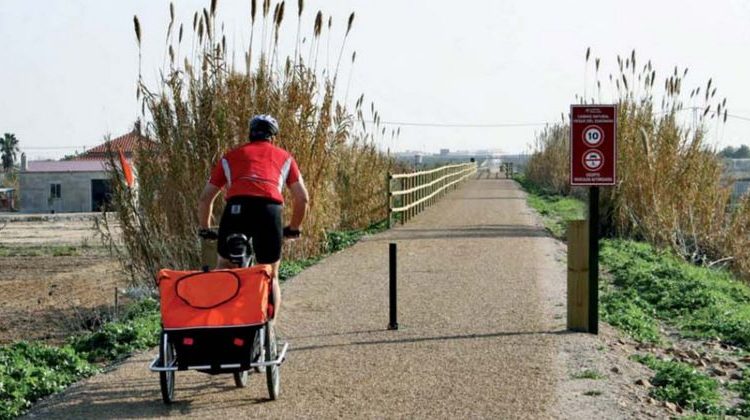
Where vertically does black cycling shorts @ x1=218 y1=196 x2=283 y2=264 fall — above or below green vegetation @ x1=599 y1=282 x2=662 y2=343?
above

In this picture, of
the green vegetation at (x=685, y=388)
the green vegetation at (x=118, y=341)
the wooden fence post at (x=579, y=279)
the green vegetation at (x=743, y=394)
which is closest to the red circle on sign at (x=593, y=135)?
the wooden fence post at (x=579, y=279)

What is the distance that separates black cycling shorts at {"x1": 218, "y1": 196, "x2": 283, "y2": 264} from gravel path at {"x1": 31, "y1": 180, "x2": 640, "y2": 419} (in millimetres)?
1090

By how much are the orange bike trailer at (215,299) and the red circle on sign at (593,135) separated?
14.3 feet

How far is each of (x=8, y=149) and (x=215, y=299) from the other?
430ft

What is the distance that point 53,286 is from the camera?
21.4m

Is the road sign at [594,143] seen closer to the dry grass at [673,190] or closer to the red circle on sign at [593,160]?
the red circle on sign at [593,160]

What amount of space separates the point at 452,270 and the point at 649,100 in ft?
25.0

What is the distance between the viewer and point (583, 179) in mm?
10438

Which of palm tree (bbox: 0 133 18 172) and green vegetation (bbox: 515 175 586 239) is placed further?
palm tree (bbox: 0 133 18 172)

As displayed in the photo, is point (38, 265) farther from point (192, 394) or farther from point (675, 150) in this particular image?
point (192, 394)

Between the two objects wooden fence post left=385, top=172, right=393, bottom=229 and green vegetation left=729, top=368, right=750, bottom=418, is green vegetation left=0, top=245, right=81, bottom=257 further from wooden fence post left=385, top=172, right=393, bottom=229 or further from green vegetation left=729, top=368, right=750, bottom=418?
green vegetation left=729, top=368, right=750, bottom=418

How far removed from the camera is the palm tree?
12925cm

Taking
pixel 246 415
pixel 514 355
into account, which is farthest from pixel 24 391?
pixel 514 355

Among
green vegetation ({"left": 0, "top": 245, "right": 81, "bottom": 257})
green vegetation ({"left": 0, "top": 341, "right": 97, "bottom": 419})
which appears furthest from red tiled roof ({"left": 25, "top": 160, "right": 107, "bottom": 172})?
green vegetation ({"left": 0, "top": 341, "right": 97, "bottom": 419})
